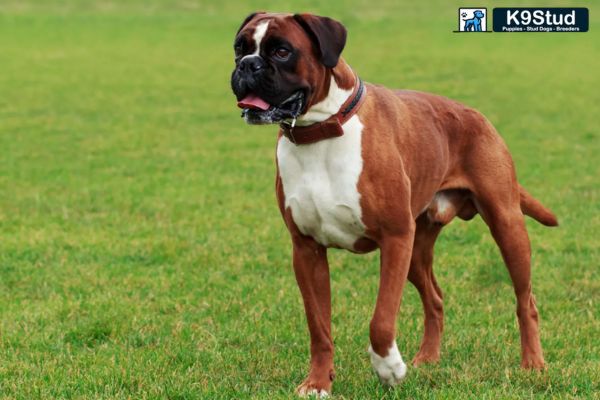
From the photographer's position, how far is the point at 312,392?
17.6 ft

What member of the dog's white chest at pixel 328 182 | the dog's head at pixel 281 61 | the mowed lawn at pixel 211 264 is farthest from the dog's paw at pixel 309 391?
the dog's head at pixel 281 61

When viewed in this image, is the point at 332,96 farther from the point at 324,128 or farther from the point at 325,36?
the point at 325,36

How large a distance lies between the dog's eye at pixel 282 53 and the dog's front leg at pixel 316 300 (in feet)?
3.45

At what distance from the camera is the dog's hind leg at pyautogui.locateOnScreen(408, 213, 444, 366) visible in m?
6.34

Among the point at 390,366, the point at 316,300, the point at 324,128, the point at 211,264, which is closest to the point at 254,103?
the point at 324,128

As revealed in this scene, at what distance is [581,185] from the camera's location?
12.6m

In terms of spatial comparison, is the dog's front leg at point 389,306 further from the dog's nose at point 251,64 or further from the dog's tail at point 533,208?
the dog's tail at point 533,208

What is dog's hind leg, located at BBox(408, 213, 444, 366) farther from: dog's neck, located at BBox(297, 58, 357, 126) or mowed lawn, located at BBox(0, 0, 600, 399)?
dog's neck, located at BBox(297, 58, 357, 126)

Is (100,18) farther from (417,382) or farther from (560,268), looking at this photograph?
(417,382)

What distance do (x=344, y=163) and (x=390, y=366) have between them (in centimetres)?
108

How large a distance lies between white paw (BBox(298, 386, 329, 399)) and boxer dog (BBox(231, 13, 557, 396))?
→ 0.03 feet

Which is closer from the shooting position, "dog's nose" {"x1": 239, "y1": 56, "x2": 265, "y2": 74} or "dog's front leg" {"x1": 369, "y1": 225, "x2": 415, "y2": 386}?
"dog's nose" {"x1": 239, "y1": 56, "x2": 265, "y2": 74}

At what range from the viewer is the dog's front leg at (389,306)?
522 centimetres

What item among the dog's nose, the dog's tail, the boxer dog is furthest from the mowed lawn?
the dog's nose
